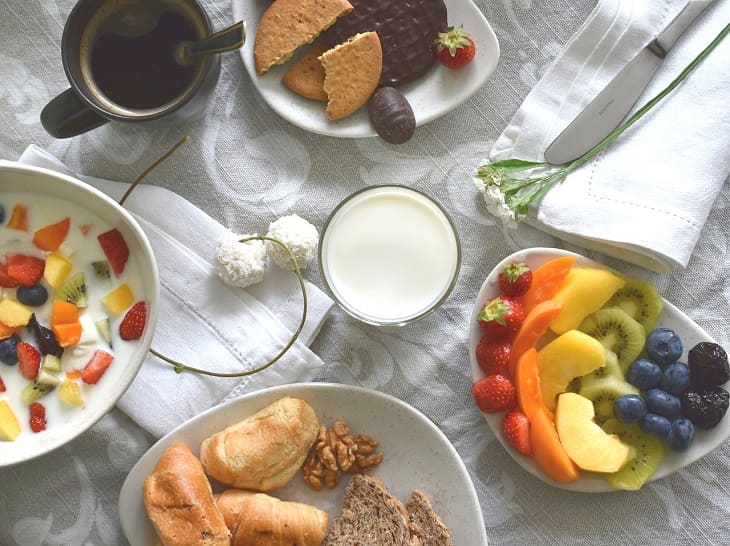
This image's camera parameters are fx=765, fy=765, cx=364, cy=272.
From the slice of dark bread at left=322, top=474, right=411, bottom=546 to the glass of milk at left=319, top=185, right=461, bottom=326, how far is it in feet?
1.05

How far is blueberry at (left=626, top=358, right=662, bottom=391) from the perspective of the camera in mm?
1454

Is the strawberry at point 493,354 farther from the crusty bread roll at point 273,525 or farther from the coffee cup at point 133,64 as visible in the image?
the coffee cup at point 133,64

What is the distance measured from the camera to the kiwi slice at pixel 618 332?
148 cm

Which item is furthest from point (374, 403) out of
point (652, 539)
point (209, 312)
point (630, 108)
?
point (630, 108)

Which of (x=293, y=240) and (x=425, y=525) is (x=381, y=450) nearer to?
(x=425, y=525)

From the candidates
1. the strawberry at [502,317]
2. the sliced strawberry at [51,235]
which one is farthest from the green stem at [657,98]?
the sliced strawberry at [51,235]

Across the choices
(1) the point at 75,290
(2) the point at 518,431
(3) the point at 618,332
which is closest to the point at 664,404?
(3) the point at 618,332

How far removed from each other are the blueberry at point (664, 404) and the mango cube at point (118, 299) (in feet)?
3.23

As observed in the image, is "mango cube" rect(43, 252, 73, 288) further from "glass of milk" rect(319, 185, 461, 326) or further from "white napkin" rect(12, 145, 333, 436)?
"glass of milk" rect(319, 185, 461, 326)

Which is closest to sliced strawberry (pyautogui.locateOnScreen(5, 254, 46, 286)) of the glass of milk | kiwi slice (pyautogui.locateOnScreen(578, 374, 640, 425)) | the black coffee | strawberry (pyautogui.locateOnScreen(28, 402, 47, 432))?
strawberry (pyautogui.locateOnScreen(28, 402, 47, 432))

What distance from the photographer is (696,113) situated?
1.47 meters

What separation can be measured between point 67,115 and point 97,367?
0.46m

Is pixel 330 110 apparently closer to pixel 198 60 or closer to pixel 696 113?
pixel 198 60

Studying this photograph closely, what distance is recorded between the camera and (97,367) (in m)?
1.33
